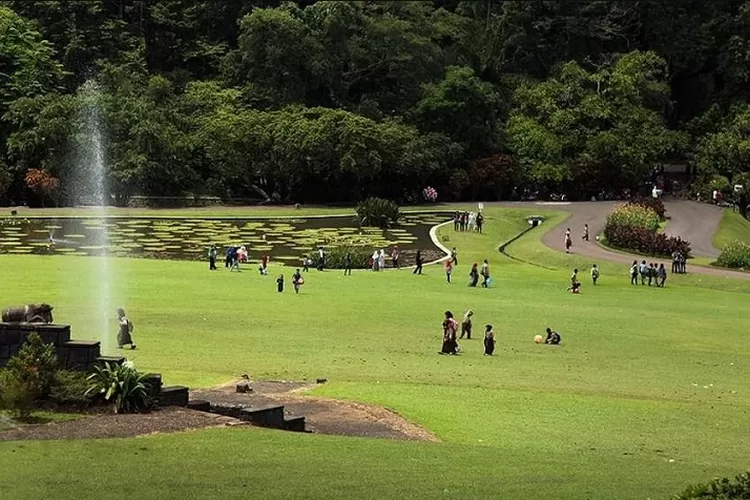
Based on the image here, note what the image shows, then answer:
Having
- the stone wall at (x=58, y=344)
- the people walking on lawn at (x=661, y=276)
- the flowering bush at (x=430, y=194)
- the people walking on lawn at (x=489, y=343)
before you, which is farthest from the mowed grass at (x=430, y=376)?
the flowering bush at (x=430, y=194)

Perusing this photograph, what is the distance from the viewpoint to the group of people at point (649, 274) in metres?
53.3

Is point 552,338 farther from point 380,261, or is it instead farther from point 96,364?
point 380,261

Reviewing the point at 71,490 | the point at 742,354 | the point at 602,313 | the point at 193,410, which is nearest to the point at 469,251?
the point at 602,313

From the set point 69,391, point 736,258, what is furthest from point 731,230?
point 69,391

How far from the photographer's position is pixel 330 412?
2247cm

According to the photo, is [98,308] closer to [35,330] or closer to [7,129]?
[35,330]

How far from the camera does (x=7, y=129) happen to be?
94375 millimetres

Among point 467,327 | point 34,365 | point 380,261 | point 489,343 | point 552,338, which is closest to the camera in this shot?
point 34,365

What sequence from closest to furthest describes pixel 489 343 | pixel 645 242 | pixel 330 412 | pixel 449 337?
pixel 330 412
pixel 449 337
pixel 489 343
pixel 645 242

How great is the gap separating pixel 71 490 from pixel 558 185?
293ft

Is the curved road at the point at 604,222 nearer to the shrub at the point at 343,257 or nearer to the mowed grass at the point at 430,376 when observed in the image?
the mowed grass at the point at 430,376

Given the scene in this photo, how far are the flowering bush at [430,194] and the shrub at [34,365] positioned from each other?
7806 cm

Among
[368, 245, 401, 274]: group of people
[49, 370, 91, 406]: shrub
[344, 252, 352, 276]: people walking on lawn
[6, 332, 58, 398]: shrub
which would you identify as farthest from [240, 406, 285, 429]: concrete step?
[368, 245, 401, 274]: group of people

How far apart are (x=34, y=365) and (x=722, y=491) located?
12182 millimetres
